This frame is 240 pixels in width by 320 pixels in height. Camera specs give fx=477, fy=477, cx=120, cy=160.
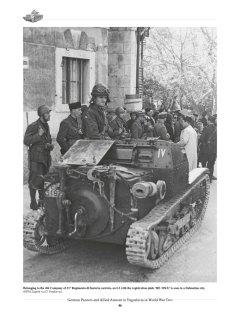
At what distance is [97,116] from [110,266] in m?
2.70

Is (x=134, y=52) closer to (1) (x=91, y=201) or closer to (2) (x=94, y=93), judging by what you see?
(2) (x=94, y=93)

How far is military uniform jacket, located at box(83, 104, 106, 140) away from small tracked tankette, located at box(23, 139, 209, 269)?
1.80ft

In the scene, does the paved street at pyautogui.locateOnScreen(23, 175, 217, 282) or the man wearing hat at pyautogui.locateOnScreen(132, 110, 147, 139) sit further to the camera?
the man wearing hat at pyautogui.locateOnScreen(132, 110, 147, 139)

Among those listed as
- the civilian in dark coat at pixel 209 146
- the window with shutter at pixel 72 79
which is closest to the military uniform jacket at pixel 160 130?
the civilian in dark coat at pixel 209 146

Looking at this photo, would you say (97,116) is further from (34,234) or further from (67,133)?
(34,234)

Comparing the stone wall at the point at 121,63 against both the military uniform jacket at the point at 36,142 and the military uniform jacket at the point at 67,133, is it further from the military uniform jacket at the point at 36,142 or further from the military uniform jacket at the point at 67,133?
the military uniform jacket at the point at 36,142

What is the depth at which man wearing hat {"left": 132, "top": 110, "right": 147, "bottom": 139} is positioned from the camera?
12.9m

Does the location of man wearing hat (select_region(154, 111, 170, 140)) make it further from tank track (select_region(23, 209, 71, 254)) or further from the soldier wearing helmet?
tank track (select_region(23, 209, 71, 254))

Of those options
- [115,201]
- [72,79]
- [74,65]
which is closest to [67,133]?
[115,201]

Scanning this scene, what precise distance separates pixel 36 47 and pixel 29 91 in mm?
1066

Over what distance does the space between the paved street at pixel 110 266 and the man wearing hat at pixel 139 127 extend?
527 centimetres

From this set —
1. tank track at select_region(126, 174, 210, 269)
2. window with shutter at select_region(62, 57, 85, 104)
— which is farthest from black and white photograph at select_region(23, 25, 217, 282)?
window with shutter at select_region(62, 57, 85, 104)

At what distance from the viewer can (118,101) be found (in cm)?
1625

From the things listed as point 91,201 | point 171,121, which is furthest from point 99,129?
point 171,121
